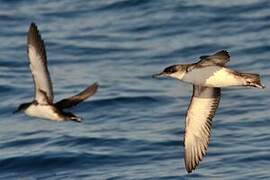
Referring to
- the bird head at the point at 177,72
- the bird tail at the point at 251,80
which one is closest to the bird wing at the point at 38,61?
the bird head at the point at 177,72

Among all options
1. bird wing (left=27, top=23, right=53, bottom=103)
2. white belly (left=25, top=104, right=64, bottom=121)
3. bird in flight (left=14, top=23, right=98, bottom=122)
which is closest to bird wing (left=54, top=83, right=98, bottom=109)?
bird in flight (left=14, top=23, right=98, bottom=122)

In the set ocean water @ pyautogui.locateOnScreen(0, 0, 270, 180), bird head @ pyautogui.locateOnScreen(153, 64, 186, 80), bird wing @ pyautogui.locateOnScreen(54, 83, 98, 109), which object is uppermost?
bird head @ pyautogui.locateOnScreen(153, 64, 186, 80)

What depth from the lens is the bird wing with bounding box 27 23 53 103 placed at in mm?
13305

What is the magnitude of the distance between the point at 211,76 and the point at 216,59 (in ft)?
→ 0.58

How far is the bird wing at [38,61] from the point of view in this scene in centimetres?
1330

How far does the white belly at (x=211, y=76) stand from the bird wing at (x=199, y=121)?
3.96ft

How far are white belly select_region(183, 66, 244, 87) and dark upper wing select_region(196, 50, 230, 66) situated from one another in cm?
5

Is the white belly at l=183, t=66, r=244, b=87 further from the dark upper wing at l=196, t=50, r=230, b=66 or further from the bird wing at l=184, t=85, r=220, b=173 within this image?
the bird wing at l=184, t=85, r=220, b=173

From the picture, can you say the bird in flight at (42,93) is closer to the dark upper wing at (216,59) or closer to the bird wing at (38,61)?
the bird wing at (38,61)

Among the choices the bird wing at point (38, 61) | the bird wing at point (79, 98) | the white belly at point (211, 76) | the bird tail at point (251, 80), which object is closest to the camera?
the bird tail at point (251, 80)

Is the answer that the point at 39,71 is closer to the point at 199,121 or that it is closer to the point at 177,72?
the point at 177,72

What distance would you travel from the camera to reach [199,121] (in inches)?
559

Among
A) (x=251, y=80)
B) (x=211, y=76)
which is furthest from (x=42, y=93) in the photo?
(x=251, y=80)

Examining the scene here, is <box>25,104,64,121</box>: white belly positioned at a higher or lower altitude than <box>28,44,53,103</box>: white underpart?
lower
